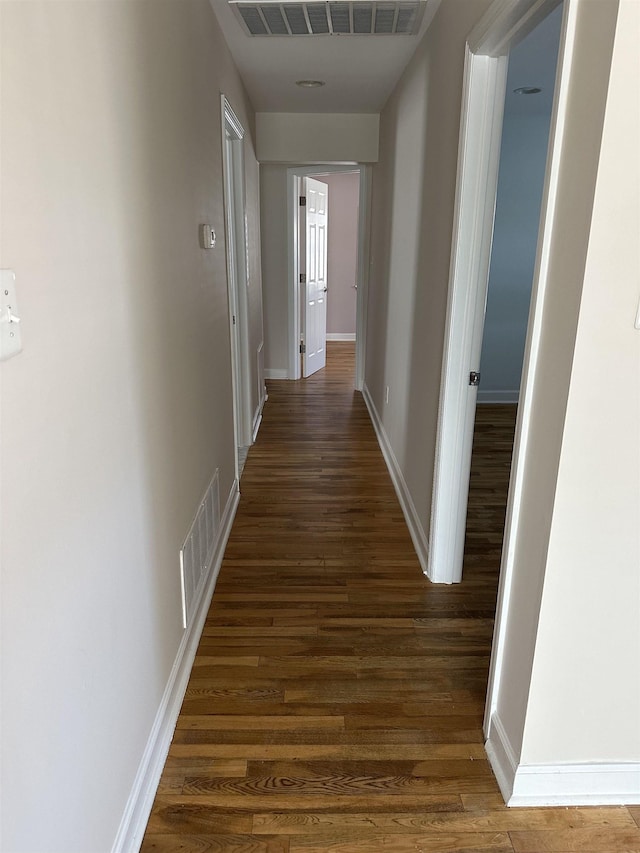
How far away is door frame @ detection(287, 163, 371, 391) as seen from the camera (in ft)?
17.8

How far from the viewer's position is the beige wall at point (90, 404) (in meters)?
0.90

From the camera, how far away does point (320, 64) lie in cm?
339

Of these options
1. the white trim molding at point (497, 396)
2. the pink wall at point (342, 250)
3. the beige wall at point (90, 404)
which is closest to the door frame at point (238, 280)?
the beige wall at point (90, 404)

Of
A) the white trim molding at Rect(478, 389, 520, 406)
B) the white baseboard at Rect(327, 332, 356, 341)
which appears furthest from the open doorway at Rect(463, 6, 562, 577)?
the white baseboard at Rect(327, 332, 356, 341)

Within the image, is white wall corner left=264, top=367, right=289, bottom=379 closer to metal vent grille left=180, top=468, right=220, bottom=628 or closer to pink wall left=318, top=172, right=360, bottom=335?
pink wall left=318, top=172, right=360, bottom=335

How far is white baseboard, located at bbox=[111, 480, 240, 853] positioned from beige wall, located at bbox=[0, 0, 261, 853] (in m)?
0.05

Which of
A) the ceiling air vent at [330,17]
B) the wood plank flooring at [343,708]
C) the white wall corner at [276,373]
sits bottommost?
the wood plank flooring at [343,708]

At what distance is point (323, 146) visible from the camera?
487 cm

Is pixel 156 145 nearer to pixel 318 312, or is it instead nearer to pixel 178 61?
pixel 178 61

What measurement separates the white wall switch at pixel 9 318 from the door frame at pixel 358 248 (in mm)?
4740

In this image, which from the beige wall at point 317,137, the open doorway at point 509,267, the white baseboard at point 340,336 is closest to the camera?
the open doorway at point 509,267

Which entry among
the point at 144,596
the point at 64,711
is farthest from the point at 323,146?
the point at 64,711

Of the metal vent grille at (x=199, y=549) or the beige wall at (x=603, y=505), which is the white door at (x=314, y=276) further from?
the beige wall at (x=603, y=505)

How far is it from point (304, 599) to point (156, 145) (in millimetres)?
1744
